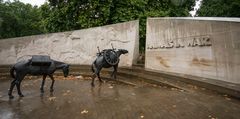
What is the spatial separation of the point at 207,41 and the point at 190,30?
858 mm

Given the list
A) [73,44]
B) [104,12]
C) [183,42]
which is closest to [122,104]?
[183,42]

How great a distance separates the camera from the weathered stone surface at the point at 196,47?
7.38 meters

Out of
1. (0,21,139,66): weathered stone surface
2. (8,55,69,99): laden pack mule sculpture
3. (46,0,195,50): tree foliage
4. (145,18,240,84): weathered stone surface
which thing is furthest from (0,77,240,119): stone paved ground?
(46,0,195,50): tree foliage

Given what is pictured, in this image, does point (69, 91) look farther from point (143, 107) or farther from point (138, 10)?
point (138, 10)

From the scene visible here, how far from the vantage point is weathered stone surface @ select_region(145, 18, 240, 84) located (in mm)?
7375

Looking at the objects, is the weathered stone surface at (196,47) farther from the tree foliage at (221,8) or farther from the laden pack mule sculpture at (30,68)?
the tree foliage at (221,8)

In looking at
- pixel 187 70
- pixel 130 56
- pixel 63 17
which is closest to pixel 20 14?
pixel 63 17

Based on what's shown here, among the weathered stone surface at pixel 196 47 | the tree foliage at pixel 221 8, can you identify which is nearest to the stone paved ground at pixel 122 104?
the weathered stone surface at pixel 196 47

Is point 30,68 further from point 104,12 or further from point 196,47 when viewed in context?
point 104,12

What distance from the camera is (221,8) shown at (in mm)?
23797

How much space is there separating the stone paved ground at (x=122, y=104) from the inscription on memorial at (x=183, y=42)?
154 centimetres

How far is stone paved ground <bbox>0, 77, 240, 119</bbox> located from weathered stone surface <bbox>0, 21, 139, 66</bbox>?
3.83 meters

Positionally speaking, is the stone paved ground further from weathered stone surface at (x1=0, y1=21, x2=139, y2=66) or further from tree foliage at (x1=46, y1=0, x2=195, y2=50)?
tree foliage at (x1=46, y1=0, x2=195, y2=50)

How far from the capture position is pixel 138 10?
15.5 m
